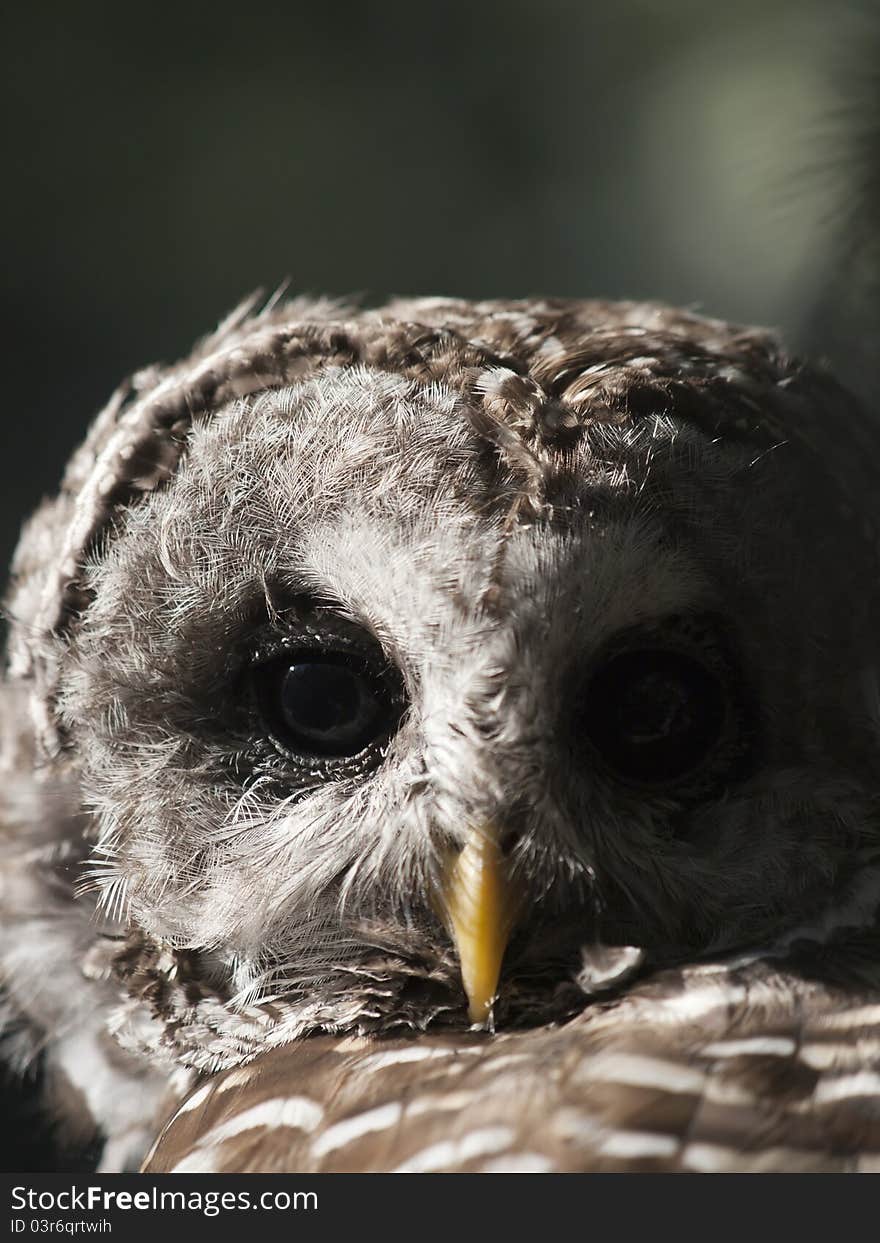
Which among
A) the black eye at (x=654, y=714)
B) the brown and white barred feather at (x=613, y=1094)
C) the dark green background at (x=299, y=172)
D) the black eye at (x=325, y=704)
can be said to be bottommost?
the brown and white barred feather at (x=613, y=1094)

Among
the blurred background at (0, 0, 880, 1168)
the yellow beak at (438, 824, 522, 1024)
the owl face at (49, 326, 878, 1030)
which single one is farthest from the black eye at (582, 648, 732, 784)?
the blurred background at (0, 0, 880, 1168)

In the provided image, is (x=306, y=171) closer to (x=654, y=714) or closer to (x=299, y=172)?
(x=299, y=172)

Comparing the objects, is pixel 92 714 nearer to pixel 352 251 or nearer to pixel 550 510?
pixel 550 510

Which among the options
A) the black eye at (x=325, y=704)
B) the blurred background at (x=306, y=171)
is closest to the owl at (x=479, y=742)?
the black eye at (x=325, y=704)

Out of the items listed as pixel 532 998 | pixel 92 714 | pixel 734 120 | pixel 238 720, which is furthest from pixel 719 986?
pixel 734 120

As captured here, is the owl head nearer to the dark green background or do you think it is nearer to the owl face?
the owl face

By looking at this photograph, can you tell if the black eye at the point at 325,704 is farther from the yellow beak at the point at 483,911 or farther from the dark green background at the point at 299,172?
the dark green background at the point at 299,172

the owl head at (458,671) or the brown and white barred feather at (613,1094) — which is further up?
the owl head at (458,671)
